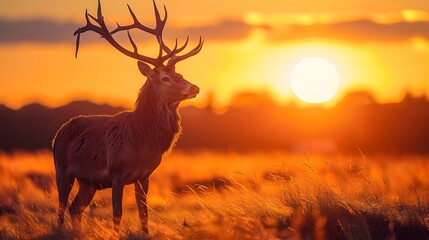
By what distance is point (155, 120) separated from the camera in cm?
1401

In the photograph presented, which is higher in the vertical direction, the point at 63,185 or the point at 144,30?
the point at 144,30

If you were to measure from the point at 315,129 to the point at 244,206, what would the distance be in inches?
2118

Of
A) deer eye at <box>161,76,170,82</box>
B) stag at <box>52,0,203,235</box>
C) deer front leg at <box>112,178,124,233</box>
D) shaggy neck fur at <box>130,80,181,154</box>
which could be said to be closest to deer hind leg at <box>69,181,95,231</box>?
stag at <box>52,0,203,235</box>

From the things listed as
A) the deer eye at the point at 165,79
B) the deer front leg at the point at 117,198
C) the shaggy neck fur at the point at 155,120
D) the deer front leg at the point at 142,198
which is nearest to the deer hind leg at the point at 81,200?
the deer front leg at the point at 142,198

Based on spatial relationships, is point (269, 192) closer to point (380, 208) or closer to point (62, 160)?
point (380, 208)

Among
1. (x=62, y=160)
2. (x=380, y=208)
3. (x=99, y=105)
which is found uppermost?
(x=380, y=208)

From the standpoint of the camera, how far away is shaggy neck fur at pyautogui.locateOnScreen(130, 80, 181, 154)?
13883 millimetres

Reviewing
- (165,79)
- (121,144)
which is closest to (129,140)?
(121,144)

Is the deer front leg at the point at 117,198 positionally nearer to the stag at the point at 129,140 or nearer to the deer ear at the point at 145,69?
the stag at the point at 129,140

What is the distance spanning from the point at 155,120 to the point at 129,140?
0.50m

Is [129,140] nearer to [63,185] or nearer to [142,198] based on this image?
[142,198]

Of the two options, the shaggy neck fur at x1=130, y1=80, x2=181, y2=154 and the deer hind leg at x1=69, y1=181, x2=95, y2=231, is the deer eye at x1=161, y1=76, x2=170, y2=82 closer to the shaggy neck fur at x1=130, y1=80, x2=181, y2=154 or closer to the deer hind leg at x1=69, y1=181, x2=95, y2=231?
the shaggy neck fur at x1=130, y1=80, x2=181, y2=154

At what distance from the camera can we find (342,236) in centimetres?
1170

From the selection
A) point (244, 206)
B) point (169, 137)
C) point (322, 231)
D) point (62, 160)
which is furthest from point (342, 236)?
point (62, 160)
